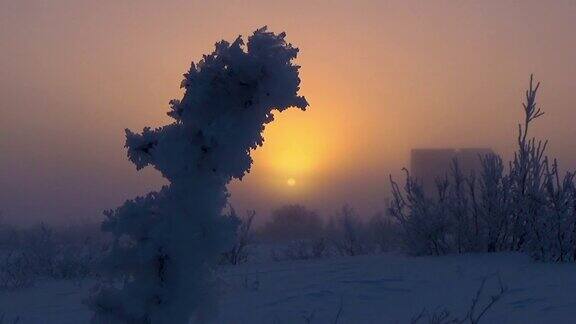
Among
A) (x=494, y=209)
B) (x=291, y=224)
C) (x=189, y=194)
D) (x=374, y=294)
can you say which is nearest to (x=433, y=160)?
(x=291, y=224)

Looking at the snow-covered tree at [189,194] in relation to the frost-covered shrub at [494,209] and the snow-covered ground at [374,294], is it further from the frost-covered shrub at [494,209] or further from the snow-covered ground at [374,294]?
the frost-covered shrub at [494,209]

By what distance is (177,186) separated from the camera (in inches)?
80.1

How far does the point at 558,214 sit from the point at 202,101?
19.0 ft

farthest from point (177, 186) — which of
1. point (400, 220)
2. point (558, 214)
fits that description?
point (400, 220)

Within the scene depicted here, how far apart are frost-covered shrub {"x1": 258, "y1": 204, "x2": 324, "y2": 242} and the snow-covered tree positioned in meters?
25.4

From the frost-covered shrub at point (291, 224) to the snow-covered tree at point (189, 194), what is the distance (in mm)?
25429

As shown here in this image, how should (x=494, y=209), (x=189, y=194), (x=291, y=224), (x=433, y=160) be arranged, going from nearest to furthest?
(x=189, y=194) → (x=494, y=209) → (x=291, y=224) → (x=433, y=160)

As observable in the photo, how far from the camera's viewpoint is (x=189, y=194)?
6.66 feet

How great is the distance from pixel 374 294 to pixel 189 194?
3191 mm

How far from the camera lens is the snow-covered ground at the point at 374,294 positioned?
159 inches

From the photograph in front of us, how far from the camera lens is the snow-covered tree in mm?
1959

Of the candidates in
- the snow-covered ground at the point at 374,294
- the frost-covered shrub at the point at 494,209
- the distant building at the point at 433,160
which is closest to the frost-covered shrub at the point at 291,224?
the distant building at the point at 433,160

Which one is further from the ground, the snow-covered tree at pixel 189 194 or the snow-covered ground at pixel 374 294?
the snow-covered tree at pixel 189 194

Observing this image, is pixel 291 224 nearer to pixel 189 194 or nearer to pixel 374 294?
pixel 374 294
